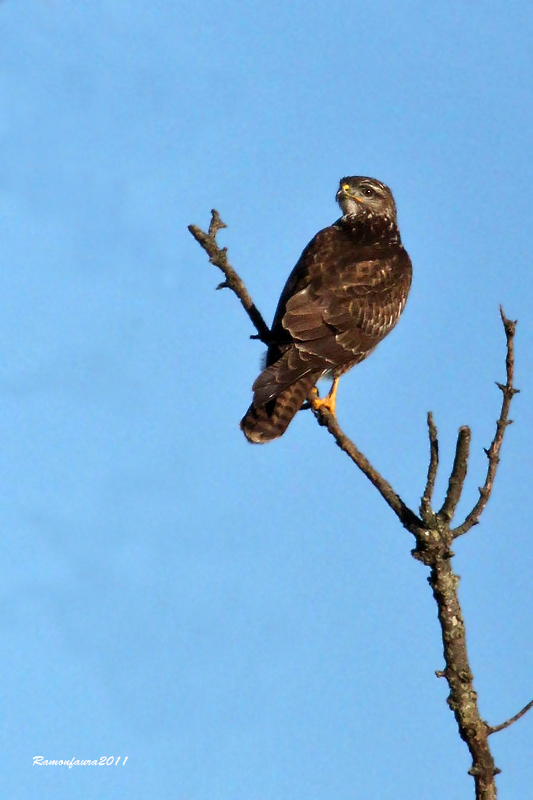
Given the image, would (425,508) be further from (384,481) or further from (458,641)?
(458,641)

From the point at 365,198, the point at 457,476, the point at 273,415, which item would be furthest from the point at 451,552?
the point at 365,198

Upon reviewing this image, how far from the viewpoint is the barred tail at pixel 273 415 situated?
7.66 meters

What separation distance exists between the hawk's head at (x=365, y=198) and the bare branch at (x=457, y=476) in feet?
18.0

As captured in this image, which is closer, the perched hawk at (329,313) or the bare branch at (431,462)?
the bare branch at (431,462)

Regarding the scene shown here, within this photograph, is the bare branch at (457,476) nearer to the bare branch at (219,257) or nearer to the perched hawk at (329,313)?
the perched hawk at (329,313)

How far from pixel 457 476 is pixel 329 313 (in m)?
3.37

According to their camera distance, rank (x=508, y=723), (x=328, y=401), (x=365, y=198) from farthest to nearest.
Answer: (x=365, y=198)
(x=328, y=401)
(x=508, y=723)

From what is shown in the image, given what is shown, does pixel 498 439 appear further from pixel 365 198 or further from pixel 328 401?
pixel 365 198

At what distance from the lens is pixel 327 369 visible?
27.6ft

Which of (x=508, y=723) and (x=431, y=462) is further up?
(x=431, y=462)

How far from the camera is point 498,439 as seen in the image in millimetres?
5527

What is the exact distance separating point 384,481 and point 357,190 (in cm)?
548

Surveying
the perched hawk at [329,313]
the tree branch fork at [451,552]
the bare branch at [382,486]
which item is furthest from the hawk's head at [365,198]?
the tree branch fork at [451,552]

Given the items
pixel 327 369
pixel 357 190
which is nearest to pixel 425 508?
pixel 327 369
